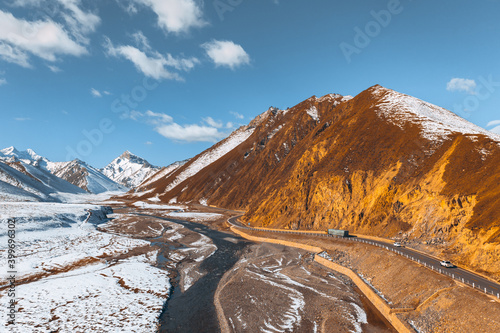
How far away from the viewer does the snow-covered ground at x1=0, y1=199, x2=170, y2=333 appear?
83.0ft

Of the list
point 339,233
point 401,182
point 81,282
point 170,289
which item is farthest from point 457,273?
point 81,282

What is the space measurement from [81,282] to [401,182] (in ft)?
204

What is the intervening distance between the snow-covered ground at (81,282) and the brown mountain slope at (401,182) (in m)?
40.5

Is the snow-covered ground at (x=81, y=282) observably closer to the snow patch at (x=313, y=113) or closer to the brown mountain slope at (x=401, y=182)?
the brown mountain slope at (x=401, y=182)

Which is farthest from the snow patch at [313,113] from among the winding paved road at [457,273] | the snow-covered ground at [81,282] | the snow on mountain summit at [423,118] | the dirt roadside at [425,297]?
the dirt roadside at [425,297]

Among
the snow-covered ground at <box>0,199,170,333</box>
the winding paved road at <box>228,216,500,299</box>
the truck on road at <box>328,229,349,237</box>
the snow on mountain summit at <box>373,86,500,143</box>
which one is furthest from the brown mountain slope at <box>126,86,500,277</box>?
the snow-covered ground at <box>0,199,170,333</box>

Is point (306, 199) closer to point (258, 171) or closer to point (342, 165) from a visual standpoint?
point (342, 165)

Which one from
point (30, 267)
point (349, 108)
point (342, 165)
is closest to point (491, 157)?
point (342, 165)

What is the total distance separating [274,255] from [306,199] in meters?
26.8

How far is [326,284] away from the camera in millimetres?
37219

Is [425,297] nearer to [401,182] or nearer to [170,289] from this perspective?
[170,289]

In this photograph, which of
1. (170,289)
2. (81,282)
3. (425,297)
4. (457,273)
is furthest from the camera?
(170,289)

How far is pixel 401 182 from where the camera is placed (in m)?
58.8

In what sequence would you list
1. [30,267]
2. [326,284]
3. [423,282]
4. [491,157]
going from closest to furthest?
[423,282] < [326,284] < [30,267] < [491,157]
